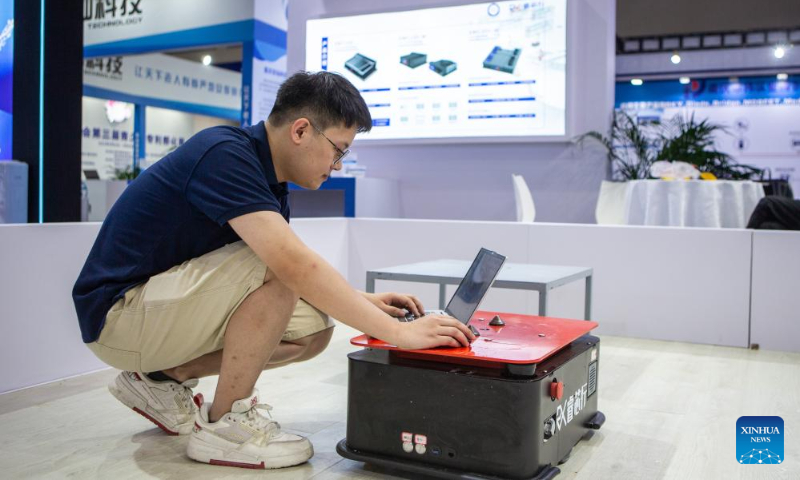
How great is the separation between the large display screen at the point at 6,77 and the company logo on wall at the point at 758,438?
2.56 meters

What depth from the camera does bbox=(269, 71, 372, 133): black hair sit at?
4.64ft

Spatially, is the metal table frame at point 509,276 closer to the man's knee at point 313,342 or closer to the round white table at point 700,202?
the man's knee at point 313,342

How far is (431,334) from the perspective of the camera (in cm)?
132

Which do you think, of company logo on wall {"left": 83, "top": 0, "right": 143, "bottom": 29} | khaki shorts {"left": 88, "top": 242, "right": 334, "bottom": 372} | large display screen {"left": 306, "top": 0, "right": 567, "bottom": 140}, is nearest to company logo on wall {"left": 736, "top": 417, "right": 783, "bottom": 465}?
khaki shorts {"left": 88, "top": 242, "right": 334, "bottom": 372}

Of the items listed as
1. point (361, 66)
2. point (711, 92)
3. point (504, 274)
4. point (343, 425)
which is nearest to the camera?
point (343, 425)

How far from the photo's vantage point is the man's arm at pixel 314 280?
1287mm

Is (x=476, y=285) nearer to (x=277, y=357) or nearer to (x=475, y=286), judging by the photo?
(x=475, y=286)

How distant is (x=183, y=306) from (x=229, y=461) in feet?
1.11

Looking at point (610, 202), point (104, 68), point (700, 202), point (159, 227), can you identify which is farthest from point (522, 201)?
point (104, 68)

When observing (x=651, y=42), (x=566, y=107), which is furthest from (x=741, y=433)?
(x=651, y=42)

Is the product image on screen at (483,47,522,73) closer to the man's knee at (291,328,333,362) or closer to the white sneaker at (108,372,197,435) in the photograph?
the man's knee at (291,328,333,362)

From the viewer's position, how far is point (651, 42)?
1088cm

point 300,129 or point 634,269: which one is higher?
point 300,129

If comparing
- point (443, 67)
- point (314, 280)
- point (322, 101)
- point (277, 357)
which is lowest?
point (277, 357)
